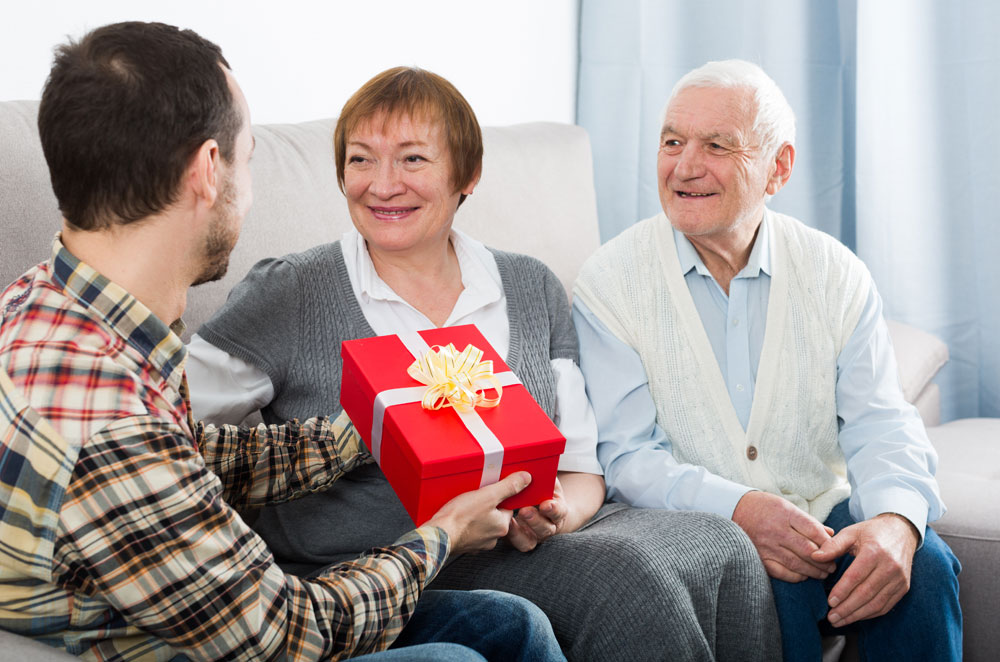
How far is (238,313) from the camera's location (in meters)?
1.29

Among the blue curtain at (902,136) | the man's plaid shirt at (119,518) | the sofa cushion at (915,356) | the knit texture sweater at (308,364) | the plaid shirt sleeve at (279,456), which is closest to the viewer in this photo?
the man's plaid shirt at (119,518)

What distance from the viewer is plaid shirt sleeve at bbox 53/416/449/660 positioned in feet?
2.52

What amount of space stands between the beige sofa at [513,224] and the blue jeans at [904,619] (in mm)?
161

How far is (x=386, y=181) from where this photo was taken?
1.36m

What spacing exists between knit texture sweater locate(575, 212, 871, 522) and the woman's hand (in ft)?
0.71

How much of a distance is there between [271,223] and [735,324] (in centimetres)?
77

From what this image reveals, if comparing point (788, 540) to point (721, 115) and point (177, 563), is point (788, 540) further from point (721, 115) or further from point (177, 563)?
point (177, 563)

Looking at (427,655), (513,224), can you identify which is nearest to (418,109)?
(513,224)

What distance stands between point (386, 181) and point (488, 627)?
2.11 feet

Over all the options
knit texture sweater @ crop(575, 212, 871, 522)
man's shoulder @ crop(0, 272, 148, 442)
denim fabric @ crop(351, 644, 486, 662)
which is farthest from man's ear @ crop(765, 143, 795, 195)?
man's shoulder @ crop(0, 272, 148, 442)

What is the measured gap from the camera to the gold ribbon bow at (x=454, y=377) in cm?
111

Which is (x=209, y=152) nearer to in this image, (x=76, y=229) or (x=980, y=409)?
(x=76, y=229)

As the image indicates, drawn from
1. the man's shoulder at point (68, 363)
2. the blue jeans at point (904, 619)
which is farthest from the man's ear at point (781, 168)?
the man's shoulder at point (68, 363)

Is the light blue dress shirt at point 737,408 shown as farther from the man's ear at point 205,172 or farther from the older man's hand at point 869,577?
the man's ear at point 205,172
